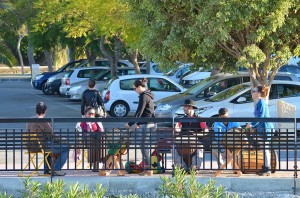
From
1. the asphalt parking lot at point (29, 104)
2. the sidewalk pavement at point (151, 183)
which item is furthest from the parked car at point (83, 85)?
the sidewalk pavement at point (151, 183)

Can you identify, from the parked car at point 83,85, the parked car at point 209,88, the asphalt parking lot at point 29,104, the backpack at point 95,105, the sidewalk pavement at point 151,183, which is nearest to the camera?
the sidewalk pavement at point 151,183

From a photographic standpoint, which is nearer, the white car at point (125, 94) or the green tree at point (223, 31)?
the green tree at point (223, 31)

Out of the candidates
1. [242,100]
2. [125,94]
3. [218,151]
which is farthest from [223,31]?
[125,94]

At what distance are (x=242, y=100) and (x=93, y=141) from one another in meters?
8.42

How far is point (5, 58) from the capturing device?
190ft

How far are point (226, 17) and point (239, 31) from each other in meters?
1.57

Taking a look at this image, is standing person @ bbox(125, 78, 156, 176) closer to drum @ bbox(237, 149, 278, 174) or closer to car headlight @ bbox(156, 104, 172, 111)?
drum @ bbox(237, 149, 278, 174)

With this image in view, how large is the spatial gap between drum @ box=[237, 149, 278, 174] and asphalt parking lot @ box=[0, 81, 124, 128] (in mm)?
15715

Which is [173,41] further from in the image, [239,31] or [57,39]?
[57,39]

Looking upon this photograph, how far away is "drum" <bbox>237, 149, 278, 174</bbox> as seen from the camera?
12.7m

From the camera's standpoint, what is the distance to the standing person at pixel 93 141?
40.6 ft

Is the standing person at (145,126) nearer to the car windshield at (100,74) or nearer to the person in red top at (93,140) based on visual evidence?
the person in red top at (93,140)

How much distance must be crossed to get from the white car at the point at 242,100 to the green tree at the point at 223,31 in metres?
0.52

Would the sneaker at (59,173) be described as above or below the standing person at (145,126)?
below
